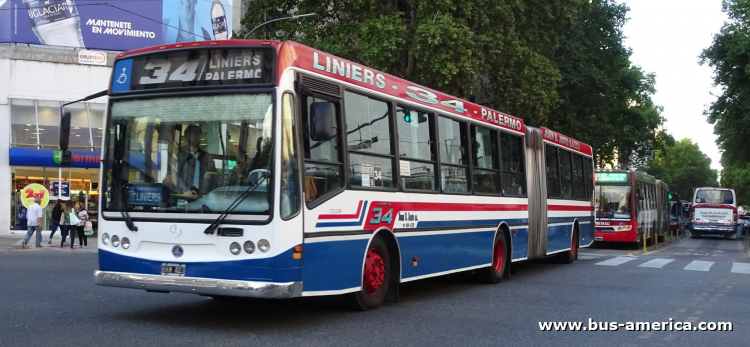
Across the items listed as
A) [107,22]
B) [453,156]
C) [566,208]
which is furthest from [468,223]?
[107,22]

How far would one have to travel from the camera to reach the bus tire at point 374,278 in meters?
9.72

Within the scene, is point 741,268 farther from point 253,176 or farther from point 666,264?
point 253,176

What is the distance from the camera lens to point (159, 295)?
36.8 ft

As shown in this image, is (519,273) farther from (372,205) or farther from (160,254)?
(160,254)

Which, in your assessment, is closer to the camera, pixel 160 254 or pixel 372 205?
pixel 160 254

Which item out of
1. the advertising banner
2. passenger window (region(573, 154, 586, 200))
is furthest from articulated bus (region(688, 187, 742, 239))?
passenger window (region(573, 154, 586, 200))

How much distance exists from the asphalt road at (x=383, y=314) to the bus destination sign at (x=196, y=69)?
8.29ft

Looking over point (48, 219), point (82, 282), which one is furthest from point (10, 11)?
point (82, 282)

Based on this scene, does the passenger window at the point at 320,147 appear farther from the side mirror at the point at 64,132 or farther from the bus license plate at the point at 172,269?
the side mirror at the point at 64,132

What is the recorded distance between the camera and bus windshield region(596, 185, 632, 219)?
29922 millimetres

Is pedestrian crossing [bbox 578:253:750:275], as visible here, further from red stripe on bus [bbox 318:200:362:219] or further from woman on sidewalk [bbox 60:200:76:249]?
woman on sidewalk [bbox 60:200:76:249]

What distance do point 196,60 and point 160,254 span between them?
204 cm

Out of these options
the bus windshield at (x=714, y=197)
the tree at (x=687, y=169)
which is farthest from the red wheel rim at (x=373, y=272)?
the tree at (x=687, y=169)

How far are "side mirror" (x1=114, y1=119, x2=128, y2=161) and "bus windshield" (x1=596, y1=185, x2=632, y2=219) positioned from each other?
78.7 feet
